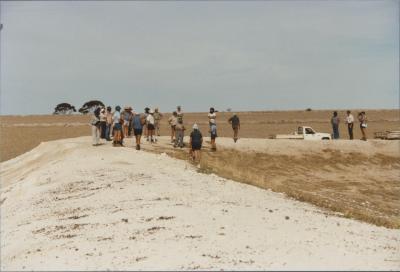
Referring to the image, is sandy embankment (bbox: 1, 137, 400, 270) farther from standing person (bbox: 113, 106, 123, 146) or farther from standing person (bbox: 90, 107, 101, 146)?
standing person (bbox: 90, 107, 101, 146)

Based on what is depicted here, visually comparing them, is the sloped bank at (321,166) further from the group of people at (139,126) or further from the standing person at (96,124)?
the standing person at (96,124)

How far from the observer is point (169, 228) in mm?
11586

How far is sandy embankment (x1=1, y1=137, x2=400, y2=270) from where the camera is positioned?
375 inches

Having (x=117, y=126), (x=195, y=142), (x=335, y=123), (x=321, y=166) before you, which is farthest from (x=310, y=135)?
(x=117, y=126)

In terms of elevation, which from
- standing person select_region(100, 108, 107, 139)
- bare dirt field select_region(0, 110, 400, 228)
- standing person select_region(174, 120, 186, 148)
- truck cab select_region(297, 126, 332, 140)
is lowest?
bare dirt field select_region(0, 110, 400, 228)

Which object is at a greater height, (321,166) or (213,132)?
(213,132)

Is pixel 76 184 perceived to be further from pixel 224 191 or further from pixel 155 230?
pixel 155 230

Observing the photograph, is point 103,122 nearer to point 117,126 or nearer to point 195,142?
point 117,126

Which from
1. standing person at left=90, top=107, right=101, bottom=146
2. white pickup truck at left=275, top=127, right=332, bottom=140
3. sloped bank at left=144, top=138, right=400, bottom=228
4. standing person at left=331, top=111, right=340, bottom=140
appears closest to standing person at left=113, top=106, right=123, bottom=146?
standing person at left=90, top=107, right=101, bottom=146

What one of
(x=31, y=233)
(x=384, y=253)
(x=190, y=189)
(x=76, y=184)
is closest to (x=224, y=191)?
(x=190, y=189)

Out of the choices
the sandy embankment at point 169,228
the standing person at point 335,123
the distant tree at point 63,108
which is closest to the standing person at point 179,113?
the sandy embankment at point 169,228

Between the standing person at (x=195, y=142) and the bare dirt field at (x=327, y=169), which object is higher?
the standing person at (x=195, y=142)

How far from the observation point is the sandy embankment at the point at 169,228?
9.52 meters

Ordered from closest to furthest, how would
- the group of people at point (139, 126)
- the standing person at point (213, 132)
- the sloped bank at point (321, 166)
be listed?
the sloped bank at point (321, 166), the group of people at point (139, 126), the standing person at point (213, 132)
